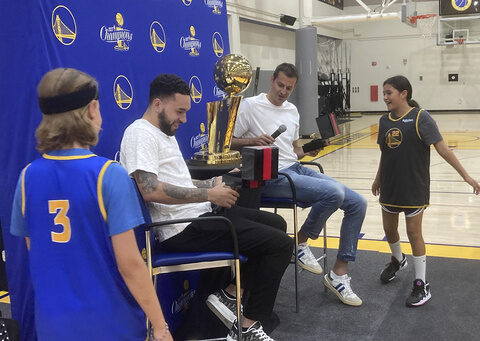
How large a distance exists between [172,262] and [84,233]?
820 mm

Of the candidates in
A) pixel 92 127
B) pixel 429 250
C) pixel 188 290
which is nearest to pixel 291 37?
pixel 429 250

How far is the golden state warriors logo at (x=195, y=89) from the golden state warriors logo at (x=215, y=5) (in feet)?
1.90

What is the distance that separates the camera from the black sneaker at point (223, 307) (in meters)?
2.37

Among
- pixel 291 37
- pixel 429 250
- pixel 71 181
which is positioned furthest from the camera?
pixel 291 37

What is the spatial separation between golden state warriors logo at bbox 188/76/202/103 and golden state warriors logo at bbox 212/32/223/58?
38 cm

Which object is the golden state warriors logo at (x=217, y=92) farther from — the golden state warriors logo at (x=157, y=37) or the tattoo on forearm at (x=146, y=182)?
the tattoo on forearm at (x=146, y=182)

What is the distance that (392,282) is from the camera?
3.14 m

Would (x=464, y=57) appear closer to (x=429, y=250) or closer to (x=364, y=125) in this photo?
(x=364, y=125)

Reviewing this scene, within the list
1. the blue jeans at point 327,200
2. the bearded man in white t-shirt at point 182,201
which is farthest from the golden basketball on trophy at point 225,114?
the bearded man in white t-shirt at point 182,201

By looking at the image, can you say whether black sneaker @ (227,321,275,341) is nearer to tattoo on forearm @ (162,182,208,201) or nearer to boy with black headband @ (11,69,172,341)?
tattoo on forearm @ (162,182,208,201)

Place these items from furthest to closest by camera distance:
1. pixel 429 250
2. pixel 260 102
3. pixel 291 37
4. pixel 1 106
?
pixel 291 37 → pixel 429 250 → pixel 260 102 → pixel 1 106

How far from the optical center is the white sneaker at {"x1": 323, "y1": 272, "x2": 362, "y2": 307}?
283 centimetres

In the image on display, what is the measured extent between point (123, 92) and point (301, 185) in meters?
1.13

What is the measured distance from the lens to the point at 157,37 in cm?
260
